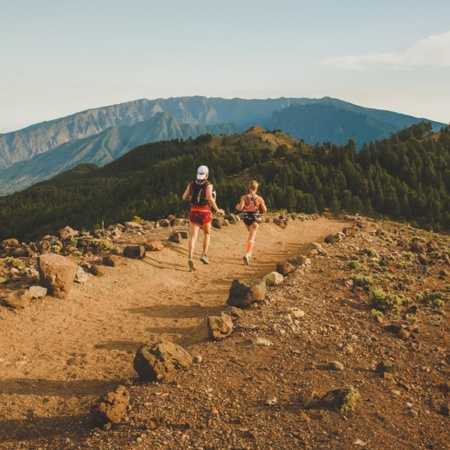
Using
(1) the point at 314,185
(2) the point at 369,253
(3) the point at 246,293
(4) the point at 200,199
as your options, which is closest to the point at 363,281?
(3) the point at 246,293

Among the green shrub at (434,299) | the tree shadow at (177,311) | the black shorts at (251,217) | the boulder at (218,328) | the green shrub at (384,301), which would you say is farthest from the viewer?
the black shorts at (251,217)

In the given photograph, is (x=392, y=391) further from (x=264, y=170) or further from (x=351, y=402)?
(x=264, y=170)

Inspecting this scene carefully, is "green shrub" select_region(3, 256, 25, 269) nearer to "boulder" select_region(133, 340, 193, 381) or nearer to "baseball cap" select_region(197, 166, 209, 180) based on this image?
"baseball cap" select_region(197, 166, 209, 180)

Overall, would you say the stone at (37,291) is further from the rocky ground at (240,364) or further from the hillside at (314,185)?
the hillside at (314,185)

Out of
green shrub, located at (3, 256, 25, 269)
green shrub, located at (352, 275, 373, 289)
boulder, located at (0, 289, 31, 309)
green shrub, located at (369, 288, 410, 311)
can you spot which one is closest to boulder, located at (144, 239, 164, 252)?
green shrub, located at (3, 256, 25, 269)

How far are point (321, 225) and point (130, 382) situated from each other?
27.3 meters

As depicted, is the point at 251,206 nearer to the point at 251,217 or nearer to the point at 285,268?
the point at 251,217

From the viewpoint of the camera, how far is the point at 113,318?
1069cm

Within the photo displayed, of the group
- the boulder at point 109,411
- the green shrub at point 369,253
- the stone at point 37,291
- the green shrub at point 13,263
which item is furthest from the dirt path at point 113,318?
the green shrub at point 369,253

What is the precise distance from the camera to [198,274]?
49.0 feet

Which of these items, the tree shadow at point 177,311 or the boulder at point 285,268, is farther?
the boulder at point 285,268

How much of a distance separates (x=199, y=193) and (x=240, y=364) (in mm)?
6984

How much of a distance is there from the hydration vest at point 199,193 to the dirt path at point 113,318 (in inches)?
110

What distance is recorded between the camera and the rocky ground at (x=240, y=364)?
6137mm
